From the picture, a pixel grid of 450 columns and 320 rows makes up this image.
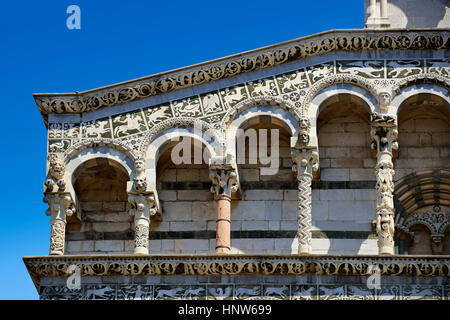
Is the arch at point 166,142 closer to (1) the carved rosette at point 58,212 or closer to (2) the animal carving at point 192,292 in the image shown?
(1) the carved rosette at point 58,212

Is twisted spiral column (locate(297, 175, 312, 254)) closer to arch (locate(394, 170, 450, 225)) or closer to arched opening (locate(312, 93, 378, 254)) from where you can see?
arched opening (locate(312, 93, 378, 254))

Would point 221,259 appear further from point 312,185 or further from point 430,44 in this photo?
Result: point 430,44

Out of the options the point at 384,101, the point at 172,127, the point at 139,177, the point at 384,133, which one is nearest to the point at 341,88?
the point at 384,101

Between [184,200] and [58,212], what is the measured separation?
80.9 inches

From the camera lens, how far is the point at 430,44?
25.9 m

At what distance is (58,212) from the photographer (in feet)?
82.9

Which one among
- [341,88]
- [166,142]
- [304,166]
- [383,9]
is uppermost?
[383,9]

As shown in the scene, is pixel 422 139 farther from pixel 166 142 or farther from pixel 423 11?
pixel 423 11

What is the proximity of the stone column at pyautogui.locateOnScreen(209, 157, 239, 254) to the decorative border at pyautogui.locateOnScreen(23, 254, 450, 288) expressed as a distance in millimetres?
821

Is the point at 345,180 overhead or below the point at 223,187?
overhead

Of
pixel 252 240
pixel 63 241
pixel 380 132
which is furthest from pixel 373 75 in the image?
pixel 63 241

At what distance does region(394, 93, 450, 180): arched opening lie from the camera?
26.1 metres

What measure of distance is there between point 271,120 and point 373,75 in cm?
169
